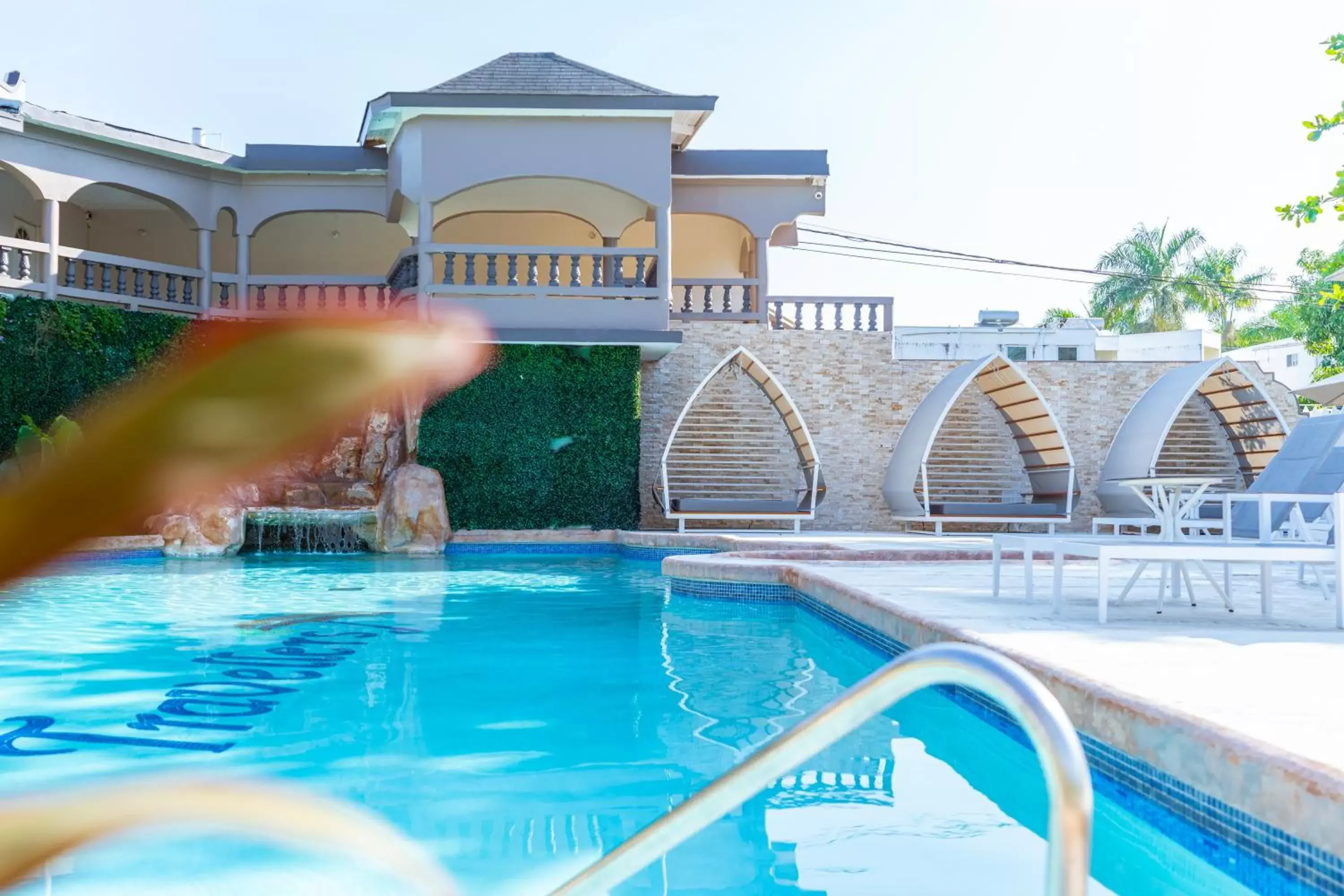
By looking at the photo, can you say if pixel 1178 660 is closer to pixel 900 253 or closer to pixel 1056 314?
pixel 900 253

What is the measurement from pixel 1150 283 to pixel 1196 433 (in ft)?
91.7

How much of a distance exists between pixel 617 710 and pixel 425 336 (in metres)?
6.14

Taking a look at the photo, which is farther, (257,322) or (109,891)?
(109,891)

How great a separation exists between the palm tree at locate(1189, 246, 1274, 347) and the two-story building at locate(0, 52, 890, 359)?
30232 millimetres

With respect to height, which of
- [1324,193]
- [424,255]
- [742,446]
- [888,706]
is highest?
[424,255]

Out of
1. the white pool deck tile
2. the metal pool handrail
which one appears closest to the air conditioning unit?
the white pool deck tile

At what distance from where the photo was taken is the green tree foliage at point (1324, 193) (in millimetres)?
8477

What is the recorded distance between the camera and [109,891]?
3697 mm

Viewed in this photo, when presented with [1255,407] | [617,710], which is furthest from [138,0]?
[1255,407]

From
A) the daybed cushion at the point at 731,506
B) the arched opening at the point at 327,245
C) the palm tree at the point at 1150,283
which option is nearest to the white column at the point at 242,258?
the arched opening at the point at 327,245

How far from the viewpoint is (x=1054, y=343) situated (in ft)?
122

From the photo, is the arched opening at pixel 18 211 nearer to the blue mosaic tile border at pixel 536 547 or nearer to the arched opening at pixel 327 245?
the arched opening at pixel 327 245

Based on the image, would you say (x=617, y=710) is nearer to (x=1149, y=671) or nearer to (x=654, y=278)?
(x=1149, y=671)

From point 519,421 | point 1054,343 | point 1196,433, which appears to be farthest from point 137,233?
point 1054,343
